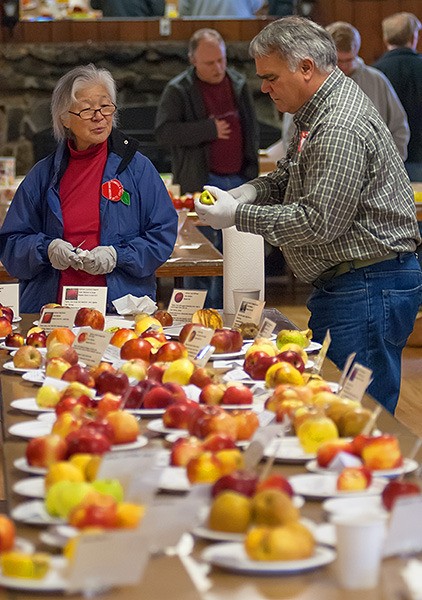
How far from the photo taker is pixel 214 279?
22.4 feet

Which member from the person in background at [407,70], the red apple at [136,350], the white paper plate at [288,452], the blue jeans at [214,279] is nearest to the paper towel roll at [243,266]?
the red apple at [136,350]

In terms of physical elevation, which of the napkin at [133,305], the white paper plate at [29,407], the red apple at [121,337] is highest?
the white paper plate at [29,407]

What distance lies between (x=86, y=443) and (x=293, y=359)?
870 mm

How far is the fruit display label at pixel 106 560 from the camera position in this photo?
155 cm

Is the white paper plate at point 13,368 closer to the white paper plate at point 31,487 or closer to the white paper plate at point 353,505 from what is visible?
the white paper plate at point 31,487

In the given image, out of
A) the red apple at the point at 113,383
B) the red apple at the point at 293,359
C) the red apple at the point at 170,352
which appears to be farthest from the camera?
the red apple at the point at 170,352

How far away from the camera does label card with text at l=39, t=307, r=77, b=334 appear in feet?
11.4

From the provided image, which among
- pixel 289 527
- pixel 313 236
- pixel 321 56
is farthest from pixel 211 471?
pixel 321 56

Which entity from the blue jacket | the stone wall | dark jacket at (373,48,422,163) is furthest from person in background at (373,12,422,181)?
→ the blue jacket

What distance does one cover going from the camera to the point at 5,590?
1614 millimetres

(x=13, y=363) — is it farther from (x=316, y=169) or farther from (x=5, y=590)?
(x=5, y=590)

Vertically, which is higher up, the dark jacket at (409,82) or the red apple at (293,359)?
the dark jacket at (409,82)

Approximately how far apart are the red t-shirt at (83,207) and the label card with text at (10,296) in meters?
0.25

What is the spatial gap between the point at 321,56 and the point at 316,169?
330mm
